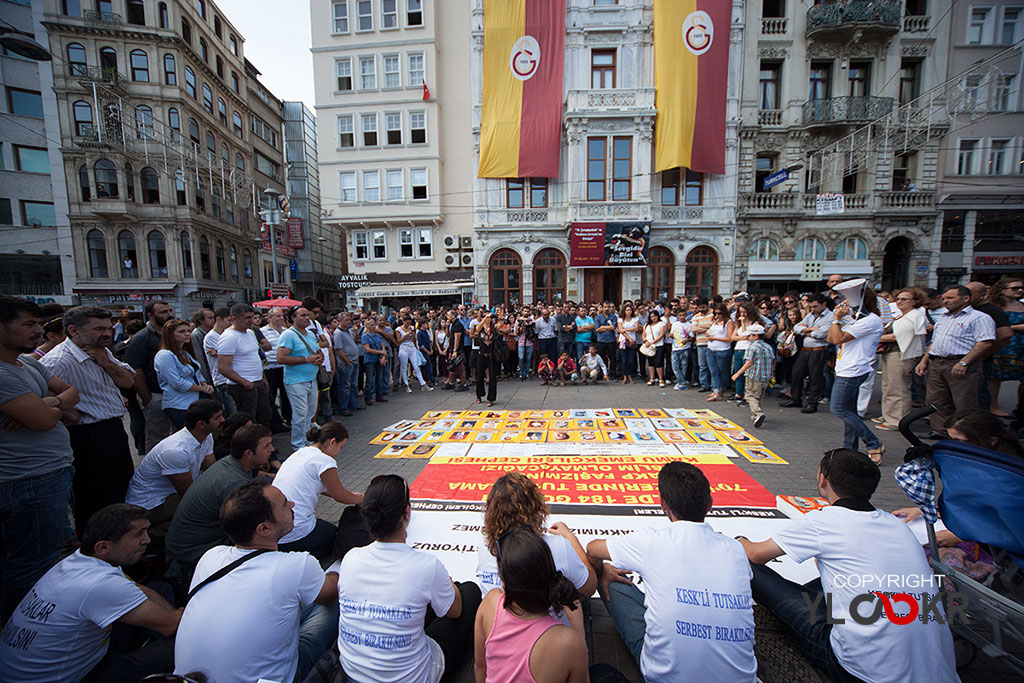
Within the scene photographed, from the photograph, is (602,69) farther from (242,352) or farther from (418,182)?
(242,352)

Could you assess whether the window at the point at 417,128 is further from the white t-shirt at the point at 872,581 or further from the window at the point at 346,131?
the white t-shirt at the point at 872,581

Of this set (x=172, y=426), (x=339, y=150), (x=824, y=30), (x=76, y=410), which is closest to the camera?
(x=76, y=410)

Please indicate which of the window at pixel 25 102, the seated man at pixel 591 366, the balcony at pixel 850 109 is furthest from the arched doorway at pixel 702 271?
the window at pixel 25 102

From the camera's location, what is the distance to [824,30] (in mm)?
18578

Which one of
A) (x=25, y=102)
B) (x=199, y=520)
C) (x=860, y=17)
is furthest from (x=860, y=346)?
(x=25, y=102)

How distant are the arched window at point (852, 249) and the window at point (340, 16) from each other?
29.2 metres

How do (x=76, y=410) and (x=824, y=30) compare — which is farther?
(x=824, y=30)

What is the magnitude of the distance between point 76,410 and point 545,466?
4695mm

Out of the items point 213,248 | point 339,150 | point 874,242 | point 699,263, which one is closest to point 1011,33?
point 874,242

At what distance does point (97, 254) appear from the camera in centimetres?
2528

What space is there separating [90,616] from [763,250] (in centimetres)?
2413

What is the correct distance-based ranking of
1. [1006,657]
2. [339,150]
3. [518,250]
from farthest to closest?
[339,150] < [518,250] < [1006,657]

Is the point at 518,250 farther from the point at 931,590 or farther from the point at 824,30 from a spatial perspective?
the point at 931,590

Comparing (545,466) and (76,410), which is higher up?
(76,410)
